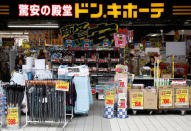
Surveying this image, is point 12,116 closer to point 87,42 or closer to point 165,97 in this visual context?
point 165,97

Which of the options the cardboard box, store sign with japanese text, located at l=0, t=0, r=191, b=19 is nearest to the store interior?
the cardboard box

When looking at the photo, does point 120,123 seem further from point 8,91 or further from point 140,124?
point 8,91

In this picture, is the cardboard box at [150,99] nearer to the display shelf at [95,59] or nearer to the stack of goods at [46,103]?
the stack of goods at [46,103]

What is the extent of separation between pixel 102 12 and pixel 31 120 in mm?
4869

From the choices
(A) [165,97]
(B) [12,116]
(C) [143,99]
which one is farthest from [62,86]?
(A) [165,97]

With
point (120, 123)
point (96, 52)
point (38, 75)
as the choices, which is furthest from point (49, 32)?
point (120, 123)

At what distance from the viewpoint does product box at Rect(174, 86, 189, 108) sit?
7398mm

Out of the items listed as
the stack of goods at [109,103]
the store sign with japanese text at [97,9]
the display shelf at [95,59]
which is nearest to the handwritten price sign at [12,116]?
the stack of goods at [109,103]

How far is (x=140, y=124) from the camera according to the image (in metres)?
6.54

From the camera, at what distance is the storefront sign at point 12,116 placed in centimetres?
607

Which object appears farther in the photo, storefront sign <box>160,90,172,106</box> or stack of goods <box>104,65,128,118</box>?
storefront sign <box>160,90,172,106</box>

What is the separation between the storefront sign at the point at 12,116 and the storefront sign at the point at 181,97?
4.30m

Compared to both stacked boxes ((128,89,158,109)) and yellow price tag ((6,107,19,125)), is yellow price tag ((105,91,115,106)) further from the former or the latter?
yellow price tag ((6,107,19,125))

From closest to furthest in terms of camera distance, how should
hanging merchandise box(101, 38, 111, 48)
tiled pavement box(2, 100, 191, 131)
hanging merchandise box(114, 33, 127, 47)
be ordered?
tiled pavement box(2, 100, 191, 131) < hanging merchandise box(114, 33, 127, 47) < hanging merchandise box(101, 38, 111, 48)
